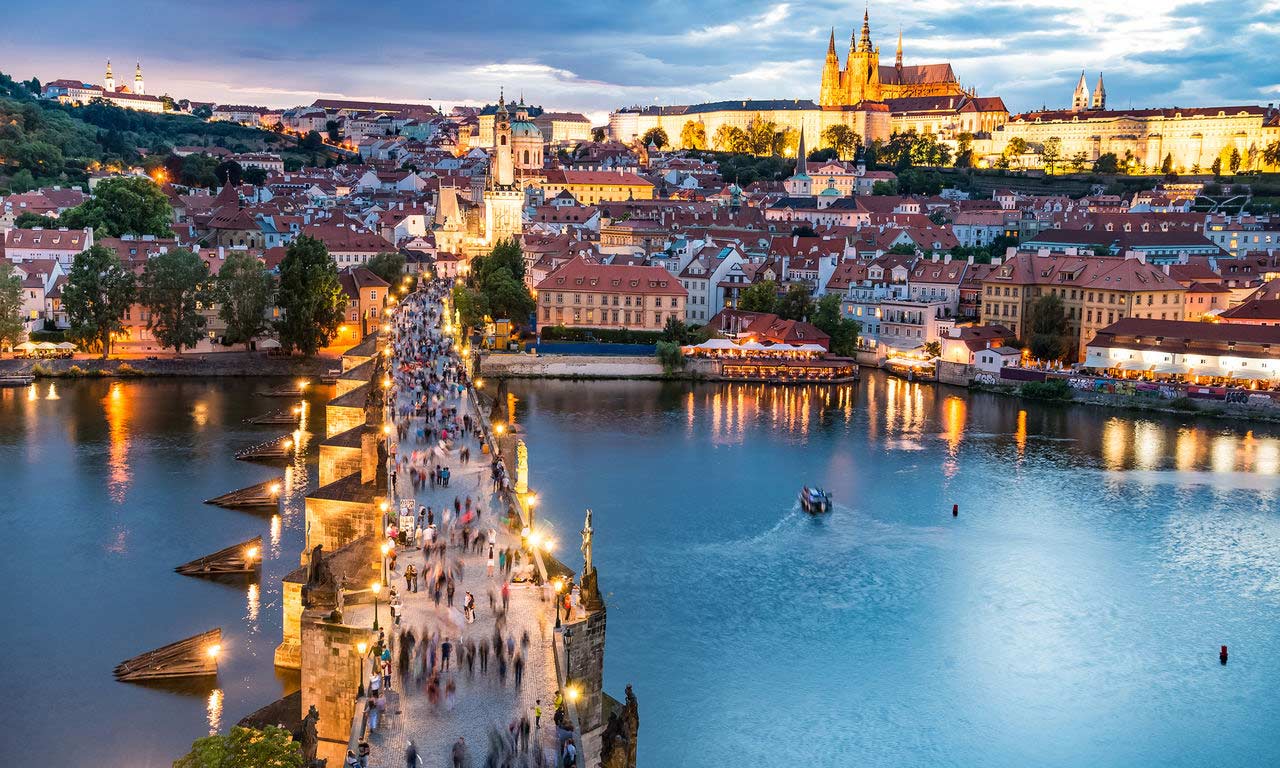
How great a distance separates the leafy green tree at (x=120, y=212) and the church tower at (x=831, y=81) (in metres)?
75.8

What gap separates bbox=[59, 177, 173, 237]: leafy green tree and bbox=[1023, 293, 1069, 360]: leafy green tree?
33559 mm

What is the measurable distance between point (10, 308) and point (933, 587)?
29972 mm

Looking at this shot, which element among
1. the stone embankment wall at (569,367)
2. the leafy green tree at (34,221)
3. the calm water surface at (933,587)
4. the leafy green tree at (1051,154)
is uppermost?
the leafy green tree at (1051,154)

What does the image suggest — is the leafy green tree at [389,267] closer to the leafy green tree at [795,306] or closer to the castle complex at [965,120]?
the leafy green tree at [795,306]

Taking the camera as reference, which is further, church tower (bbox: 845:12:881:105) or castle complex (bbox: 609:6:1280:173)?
church tower (bbox: 845:12:881:105)

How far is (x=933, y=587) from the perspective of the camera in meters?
19.6

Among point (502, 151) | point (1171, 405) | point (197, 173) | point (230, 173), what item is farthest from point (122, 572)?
point (230, 173)

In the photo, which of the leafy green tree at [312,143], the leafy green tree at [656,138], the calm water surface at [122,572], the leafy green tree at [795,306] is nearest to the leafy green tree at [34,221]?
the calm water surface at [122,572]

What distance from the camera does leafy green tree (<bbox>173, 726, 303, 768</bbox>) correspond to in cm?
853

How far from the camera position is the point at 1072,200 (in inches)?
3137

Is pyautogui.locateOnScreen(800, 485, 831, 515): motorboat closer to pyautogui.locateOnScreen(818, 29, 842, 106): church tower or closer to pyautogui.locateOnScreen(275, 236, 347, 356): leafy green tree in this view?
pyautogui.locateOnScreen(275, 236, 347, 356): leafy green tree

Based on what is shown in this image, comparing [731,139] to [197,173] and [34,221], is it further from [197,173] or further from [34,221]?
[34,221]

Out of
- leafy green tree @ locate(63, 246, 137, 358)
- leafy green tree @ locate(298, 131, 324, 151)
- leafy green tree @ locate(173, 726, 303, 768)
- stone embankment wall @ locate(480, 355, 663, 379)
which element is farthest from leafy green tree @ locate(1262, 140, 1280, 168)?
leafy green tree @ locate(173, 726, 303, 768)

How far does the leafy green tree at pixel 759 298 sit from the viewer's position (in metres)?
44.7
